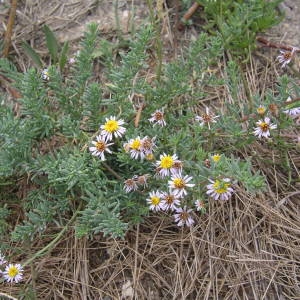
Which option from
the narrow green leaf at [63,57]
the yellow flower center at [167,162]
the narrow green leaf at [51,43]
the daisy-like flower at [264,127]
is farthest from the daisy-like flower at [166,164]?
the narrow green leaf at [51,43]

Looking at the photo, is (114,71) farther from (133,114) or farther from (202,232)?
(202,232)

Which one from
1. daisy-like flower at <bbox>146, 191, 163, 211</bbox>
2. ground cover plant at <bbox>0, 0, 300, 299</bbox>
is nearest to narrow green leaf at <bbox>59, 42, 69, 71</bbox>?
ground cover plant at <bbox>0, 0, 300, 299</bbox>

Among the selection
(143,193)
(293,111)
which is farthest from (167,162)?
(293,111)

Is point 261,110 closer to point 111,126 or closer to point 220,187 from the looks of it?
point 220,187

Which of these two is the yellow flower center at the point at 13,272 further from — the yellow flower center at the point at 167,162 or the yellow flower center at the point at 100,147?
the yellow flower center at the point at 167,162

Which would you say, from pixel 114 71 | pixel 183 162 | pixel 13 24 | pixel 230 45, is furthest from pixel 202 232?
pixel 13 24

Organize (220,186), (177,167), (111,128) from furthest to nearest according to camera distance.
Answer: (111,128)
(177,167)
(220,186)
